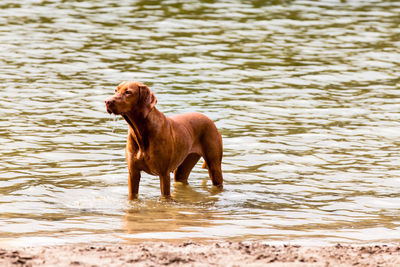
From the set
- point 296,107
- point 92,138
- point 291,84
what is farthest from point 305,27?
point 92,138

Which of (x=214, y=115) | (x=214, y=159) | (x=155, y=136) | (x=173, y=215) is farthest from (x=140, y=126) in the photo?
(x=214, y=115)

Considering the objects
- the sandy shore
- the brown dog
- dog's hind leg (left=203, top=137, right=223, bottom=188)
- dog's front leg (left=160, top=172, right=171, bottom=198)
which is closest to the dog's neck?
the brown dog

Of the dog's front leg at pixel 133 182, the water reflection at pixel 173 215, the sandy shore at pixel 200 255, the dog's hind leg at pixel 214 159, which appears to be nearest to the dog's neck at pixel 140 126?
the dog's front leg at pixel 133 182

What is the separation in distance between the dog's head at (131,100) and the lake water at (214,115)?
1023 millimetres

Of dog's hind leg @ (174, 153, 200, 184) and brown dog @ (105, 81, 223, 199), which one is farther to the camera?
dog's hind leg @ (174, 153, 200, 184)

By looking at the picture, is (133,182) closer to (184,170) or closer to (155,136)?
(155,136)

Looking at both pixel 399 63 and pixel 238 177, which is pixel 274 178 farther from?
pixel 399 63

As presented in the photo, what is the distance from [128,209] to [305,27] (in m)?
13.7

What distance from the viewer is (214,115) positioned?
12984 mm

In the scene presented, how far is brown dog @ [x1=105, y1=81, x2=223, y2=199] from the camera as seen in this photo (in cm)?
795

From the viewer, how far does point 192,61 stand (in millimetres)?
16938

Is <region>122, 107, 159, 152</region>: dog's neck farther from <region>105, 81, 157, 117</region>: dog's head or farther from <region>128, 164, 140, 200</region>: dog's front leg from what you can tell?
<region>128, 164, 140, 200</region>: dog's front leg

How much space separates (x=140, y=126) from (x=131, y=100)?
32 centimetres

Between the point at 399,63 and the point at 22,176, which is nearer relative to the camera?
the point at 22,176
